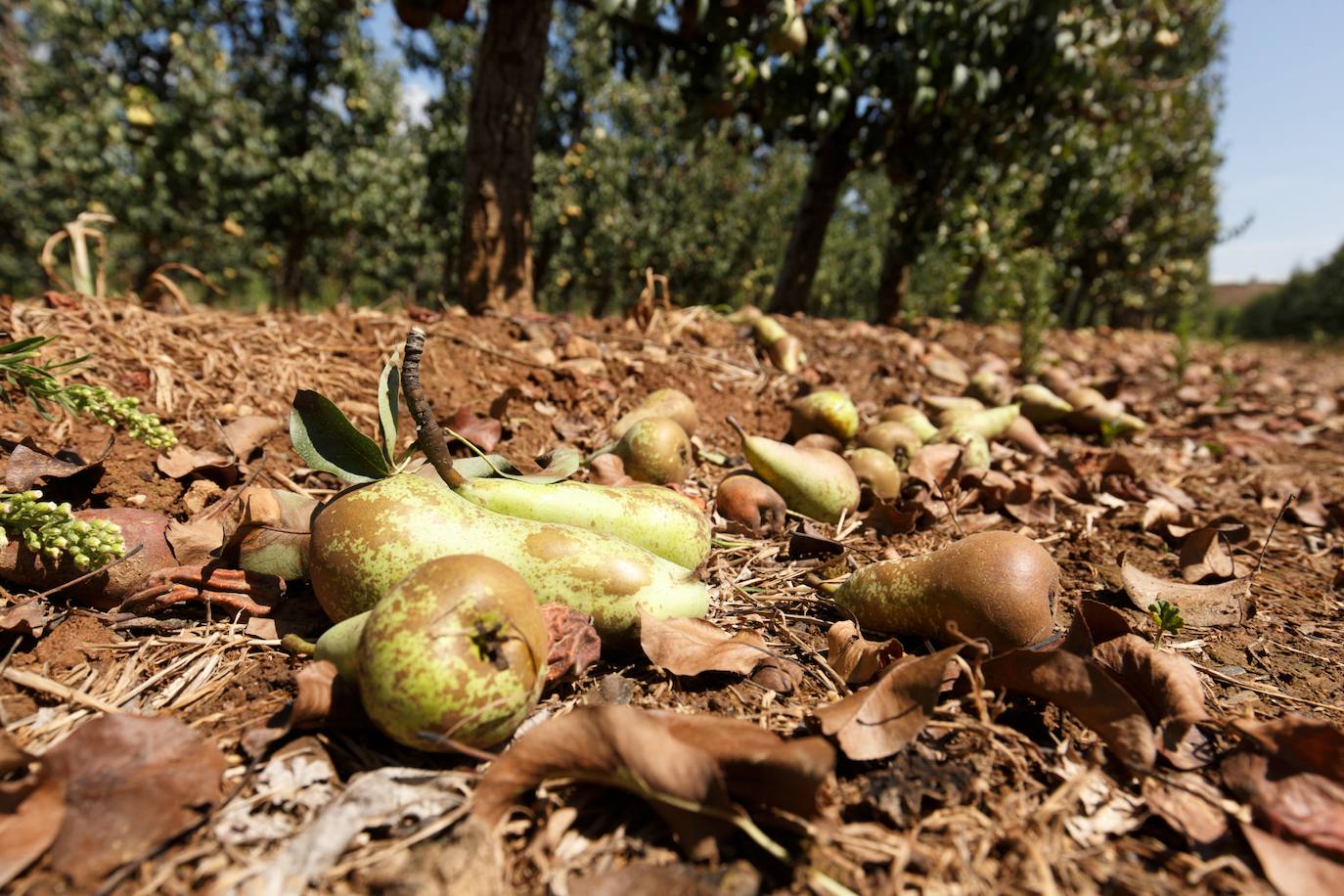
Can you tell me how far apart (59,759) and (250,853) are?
0.35m

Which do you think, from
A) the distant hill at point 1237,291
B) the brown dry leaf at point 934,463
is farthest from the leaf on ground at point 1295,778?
the distant hill at point 1237,291

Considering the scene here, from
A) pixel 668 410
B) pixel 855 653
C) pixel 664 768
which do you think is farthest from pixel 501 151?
pixel 664 768

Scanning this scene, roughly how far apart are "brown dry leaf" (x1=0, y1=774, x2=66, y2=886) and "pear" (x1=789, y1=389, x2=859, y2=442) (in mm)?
2835

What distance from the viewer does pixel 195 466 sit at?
2152mm

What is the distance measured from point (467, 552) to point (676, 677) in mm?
567

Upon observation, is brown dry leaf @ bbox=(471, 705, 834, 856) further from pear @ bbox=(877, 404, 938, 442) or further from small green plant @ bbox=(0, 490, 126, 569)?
pear @ bbox=(877, 404, 938, 442)

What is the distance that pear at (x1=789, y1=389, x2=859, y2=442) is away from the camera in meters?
3.23

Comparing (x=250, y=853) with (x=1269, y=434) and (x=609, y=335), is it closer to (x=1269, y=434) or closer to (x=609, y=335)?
(x=609, y=335)

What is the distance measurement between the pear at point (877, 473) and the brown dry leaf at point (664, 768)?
174 cm

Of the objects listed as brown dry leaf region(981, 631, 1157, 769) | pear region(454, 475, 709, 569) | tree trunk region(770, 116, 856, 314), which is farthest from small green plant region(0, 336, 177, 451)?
tree trunk region(770, 116, 856, 314)

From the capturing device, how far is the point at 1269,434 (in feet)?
17.1

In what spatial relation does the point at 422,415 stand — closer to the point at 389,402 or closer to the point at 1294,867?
the point at 389,402

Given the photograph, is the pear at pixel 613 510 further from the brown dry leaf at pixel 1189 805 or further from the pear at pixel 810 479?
the brown dry leaf at pixel 1189 805

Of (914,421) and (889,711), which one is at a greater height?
(914,421)
